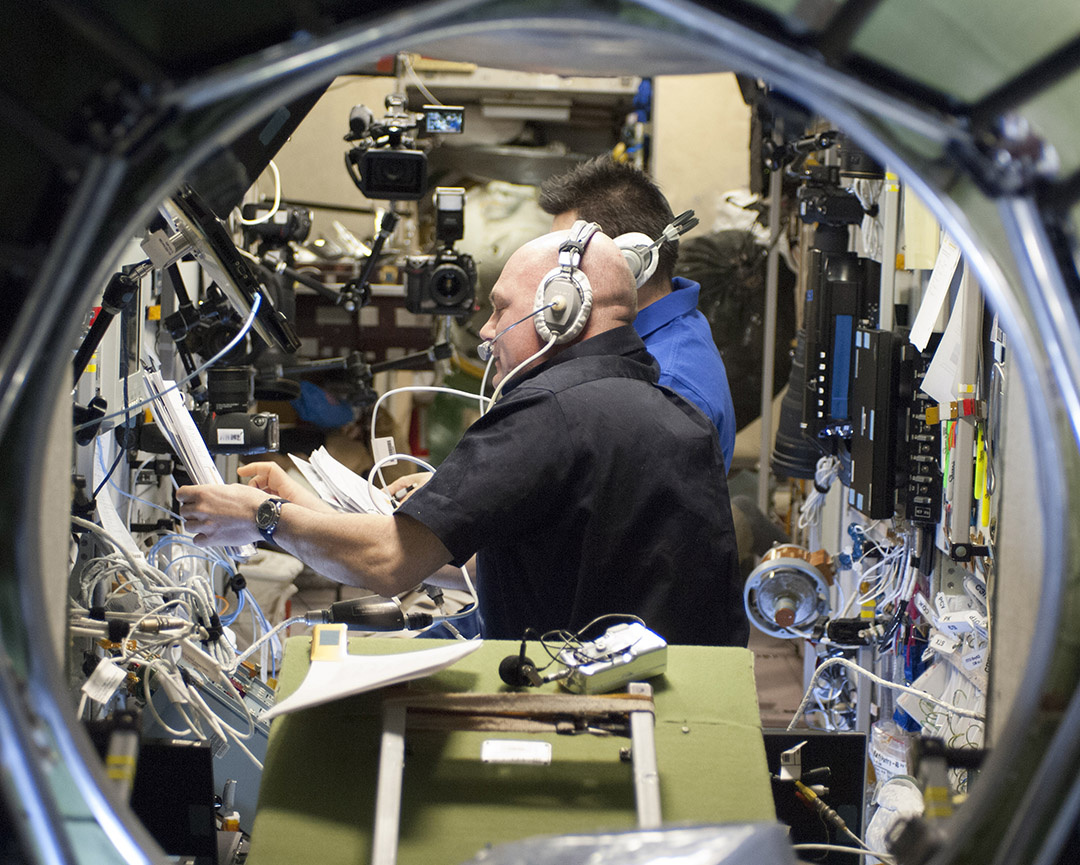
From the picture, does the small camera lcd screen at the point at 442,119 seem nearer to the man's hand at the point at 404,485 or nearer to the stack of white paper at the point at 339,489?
the man's hand at the point at 404,485

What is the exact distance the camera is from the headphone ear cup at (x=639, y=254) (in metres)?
2.45

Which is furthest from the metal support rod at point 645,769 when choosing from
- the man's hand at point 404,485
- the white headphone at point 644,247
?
the white headphone at point 644,247

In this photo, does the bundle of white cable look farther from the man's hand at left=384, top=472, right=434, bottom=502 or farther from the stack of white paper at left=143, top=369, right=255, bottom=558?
the stack of white paper at left=143, top=369, right=255, bottom=558

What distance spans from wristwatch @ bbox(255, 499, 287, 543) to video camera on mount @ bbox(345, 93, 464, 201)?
1.59 m

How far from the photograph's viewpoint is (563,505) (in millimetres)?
1657

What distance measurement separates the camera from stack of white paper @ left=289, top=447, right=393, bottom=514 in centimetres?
182

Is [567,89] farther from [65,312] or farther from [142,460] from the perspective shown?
[65,312]

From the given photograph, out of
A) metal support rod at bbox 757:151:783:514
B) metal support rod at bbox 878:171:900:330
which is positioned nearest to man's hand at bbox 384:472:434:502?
metal support rod at bbox 878:171:900:330

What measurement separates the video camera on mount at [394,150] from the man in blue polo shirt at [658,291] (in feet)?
1.51

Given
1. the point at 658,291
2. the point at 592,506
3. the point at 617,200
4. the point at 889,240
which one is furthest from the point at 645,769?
the point at 889,240

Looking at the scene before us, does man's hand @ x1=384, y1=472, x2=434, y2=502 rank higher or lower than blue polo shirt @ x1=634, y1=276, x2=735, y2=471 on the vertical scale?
lower

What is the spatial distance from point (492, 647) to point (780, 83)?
2.55 feet

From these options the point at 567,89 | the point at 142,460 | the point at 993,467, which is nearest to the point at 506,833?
the point at 993,467

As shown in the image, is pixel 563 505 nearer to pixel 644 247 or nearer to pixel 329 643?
pixel 329 643
